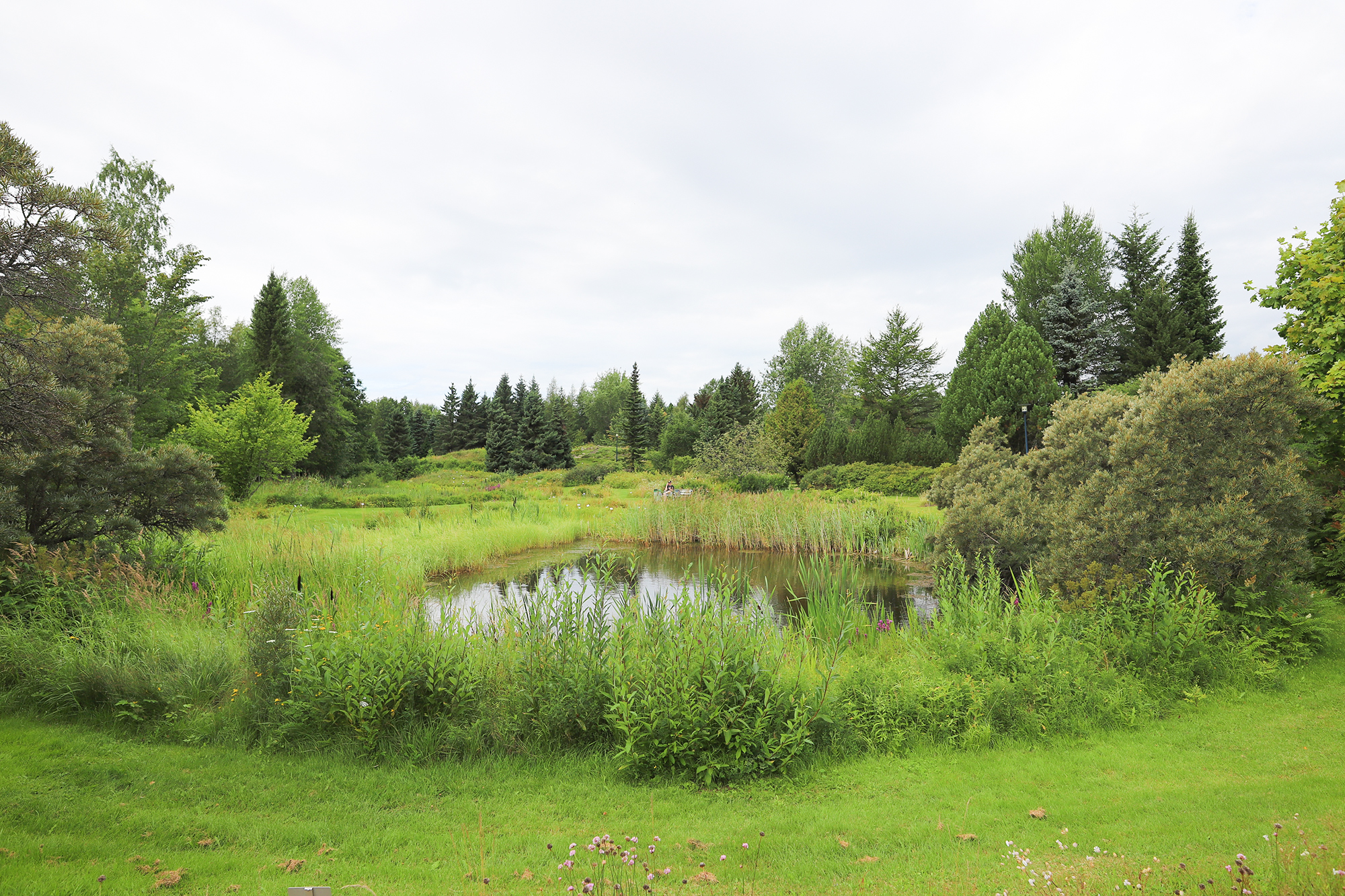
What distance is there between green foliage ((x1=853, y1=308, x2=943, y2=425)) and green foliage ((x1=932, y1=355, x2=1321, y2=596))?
1237 inches

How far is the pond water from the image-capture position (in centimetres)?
916

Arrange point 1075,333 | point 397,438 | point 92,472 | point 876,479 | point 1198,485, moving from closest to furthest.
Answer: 1. point 1198,485
2. point 92,472
3. point 876,479
4. point 1075,333
5. point 397,438

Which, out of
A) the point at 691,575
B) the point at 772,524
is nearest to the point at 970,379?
the point at 772,524

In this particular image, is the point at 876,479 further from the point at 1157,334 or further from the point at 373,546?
the point at 373,546

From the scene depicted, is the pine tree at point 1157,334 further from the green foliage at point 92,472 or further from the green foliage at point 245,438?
the green foliage at point 245,438

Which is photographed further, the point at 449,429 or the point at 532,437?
the point at 449,429

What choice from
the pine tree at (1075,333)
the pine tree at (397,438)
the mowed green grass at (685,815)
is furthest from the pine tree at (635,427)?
the mowed green grass at (685,815)

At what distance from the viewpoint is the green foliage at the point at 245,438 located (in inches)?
684

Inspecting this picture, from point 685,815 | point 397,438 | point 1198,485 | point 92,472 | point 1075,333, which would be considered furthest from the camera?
point 397,438

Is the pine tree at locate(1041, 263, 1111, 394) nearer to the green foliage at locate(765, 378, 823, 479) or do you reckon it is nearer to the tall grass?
the green foliage at locate(765, 378, 823, 479)

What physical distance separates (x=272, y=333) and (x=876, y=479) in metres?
27.2

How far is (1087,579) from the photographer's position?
6.01m

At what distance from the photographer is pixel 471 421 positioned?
203 ft

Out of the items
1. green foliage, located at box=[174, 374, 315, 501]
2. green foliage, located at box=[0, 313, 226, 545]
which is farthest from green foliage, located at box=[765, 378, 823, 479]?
green foliage, located at box=[0, 313, 226, 545]
